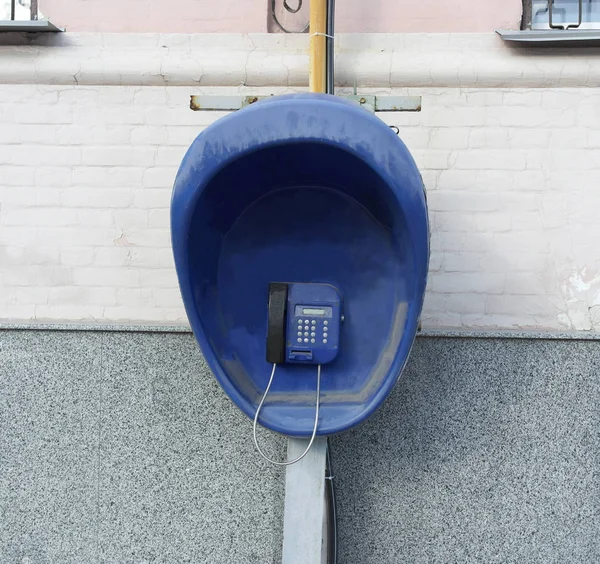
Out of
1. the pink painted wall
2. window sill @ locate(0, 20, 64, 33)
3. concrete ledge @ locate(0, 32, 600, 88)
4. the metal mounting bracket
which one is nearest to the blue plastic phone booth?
the metal mounting bracket

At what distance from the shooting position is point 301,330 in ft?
5.53

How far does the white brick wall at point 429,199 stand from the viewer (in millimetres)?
2088

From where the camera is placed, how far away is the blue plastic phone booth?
168cm

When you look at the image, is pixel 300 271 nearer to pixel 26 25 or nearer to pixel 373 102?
pixel 373 102

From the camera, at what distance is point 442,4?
82.5 inches

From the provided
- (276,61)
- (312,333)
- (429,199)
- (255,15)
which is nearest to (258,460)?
(312,333)

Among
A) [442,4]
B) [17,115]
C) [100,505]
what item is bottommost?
[100,505]

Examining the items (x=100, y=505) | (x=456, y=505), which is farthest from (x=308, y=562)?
(x=100, y=505)

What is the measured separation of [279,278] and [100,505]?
0.97 meters

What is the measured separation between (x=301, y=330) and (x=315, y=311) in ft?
0.19

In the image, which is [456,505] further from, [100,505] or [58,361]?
[58,361]

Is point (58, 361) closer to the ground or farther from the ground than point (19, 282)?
closer to the ground

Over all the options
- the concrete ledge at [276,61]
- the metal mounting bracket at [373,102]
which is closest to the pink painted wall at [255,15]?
the concrete ledge at [276,61]

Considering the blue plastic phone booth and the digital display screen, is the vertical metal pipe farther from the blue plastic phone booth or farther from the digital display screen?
the digital display screen
